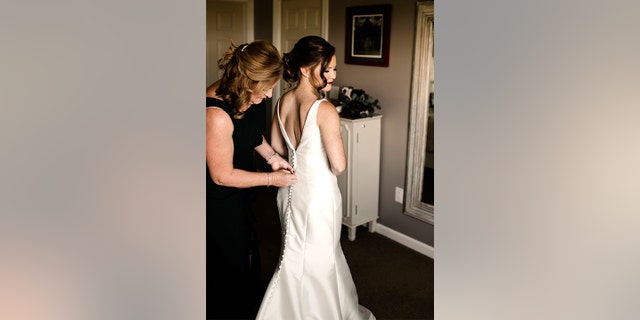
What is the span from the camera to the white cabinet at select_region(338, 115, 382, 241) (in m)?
3.60

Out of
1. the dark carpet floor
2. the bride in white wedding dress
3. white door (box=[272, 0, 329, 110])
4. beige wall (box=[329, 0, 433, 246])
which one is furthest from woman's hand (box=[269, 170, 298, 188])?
white door (box=[272, 0, 329, 110])

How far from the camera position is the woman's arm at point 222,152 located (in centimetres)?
164

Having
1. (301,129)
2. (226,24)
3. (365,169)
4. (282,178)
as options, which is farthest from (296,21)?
(282,178)

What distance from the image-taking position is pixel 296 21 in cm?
457

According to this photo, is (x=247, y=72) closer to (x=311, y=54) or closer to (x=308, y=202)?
(x=311, y=54)

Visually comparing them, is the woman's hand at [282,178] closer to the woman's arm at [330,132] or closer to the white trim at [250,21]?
the woman's arm at [330,132]

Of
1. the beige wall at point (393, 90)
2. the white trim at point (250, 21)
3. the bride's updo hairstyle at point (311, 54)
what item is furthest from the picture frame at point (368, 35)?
the bride's updo hairstyle at point (311, 54)

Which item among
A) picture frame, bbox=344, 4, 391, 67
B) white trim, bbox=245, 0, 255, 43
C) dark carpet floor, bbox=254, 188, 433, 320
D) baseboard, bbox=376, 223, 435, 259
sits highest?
white trim, bbox=245, 0, 255, 43

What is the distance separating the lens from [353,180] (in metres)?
3.67

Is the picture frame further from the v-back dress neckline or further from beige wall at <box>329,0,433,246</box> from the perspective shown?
the v-back dress neckline
